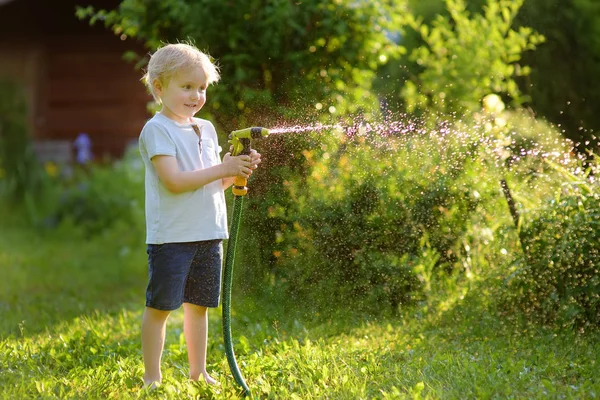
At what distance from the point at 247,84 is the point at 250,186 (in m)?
0.83

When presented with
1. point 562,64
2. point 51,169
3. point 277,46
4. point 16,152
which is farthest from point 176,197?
point 51,169

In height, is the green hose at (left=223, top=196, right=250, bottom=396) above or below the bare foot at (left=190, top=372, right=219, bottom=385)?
above

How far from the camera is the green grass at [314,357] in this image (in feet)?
10.3

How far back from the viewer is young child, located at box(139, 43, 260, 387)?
3020 millimetres

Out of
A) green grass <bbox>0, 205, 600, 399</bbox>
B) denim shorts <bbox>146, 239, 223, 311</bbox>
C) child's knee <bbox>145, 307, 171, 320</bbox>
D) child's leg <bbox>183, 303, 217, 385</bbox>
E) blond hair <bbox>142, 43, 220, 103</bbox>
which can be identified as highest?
blond hair <bbox>142, 43, 220, 103</bbox>

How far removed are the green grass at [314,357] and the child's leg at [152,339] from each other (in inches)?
3.4

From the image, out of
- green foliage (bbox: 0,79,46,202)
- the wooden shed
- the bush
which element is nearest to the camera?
the bush

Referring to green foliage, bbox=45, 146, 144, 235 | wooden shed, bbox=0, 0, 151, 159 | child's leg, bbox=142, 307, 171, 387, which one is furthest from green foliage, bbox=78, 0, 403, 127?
wooden shed, bbox=0, 0, 151, 159

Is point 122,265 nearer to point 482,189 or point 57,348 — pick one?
point 57,348

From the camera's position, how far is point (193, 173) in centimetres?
302

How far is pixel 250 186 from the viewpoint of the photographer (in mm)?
3943

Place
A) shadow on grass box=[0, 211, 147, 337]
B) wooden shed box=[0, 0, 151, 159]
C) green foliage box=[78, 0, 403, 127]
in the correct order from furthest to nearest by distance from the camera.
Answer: wooden shed box=[0, 0, 151, 159]
shadow on grass box=[0, 211, 147, 337]
green foliage box=[78, 0, 403, 127]

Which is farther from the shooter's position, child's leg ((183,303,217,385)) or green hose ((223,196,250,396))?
child's leg ((183,303,217,385))

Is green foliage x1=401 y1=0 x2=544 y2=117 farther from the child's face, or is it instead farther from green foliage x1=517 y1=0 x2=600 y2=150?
the child's face
